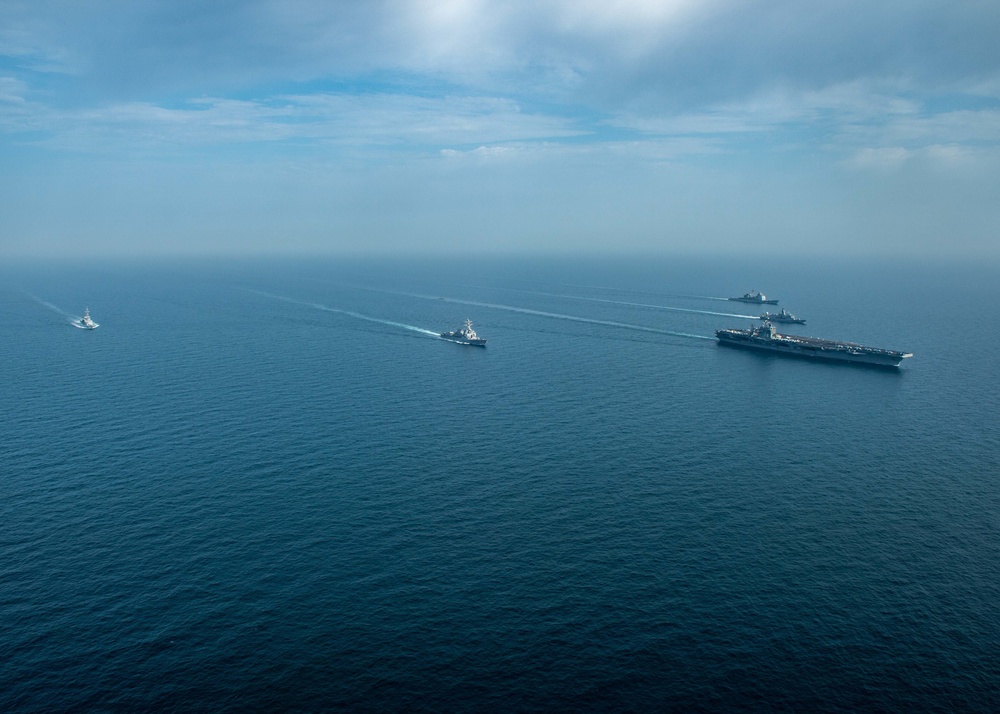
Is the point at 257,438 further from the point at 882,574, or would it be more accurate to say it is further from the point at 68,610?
the point at 882,574

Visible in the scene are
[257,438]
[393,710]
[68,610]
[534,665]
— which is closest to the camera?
[393,710]

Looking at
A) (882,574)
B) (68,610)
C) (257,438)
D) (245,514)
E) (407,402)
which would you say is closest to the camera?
(68,610)

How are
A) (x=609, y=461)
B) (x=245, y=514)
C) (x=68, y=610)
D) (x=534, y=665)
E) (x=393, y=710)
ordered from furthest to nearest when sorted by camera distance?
(x=609, y=461), (x=245, y=514), (x=68, y=610), (x=534, y=665), (x=393, y=710)

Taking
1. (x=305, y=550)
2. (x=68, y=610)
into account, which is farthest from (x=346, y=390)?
(x=68, y=610)

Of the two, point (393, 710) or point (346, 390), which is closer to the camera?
point (393, 710)

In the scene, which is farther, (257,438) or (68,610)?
(257,438)

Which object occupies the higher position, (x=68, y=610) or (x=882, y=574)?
(x=882, y=574)

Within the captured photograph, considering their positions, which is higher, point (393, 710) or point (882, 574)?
point (882, 574)

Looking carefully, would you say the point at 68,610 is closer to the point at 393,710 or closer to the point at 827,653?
the point at 393,710

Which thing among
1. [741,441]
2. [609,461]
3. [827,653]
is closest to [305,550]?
Result: [609,461]
